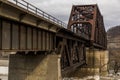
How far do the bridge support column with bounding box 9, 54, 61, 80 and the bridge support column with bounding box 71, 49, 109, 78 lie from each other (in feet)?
111

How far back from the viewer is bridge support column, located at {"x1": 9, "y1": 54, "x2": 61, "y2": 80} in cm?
3175

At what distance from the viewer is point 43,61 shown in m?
32.8

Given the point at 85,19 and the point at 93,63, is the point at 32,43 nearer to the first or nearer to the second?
the point at 93,63

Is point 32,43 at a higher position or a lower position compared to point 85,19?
lower

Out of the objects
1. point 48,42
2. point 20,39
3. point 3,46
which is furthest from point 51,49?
point 3,46

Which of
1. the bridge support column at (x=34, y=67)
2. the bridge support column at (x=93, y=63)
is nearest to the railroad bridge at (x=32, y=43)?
the bridge support column at (x=34, y=67)

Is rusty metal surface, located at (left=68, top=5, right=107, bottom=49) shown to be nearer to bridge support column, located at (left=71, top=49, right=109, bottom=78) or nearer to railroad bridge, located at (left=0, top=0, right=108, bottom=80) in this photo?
bridge support column, located at (left=71, top=49, right=109, bottom=78)

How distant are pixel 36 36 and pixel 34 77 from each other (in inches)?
262

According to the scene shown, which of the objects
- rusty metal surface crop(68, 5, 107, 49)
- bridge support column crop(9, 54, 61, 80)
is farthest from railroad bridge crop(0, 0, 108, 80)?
rusty metal surface crop(68, 5, 107, 49)

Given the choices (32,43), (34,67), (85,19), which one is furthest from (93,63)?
(32,43)

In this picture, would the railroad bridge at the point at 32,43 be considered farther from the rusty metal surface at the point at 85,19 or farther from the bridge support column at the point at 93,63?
the rusty metal surface at the point at 85,19

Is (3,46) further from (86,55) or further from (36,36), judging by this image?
(86,55)

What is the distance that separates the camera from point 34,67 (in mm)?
33312

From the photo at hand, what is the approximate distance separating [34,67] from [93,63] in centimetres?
3645
